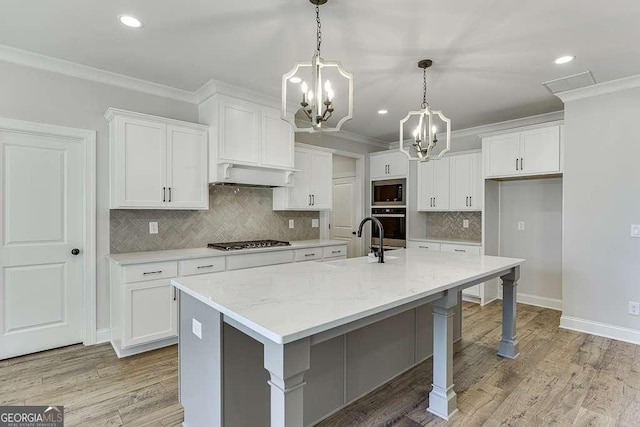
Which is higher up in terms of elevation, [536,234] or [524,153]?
[524,153]

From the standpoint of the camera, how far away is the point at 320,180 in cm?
459

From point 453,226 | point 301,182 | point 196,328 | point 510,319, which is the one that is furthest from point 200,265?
point 453,226

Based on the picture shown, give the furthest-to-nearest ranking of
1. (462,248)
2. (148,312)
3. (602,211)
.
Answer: (462,248) < (602,211) < (148,312)

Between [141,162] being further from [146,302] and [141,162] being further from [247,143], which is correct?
[146,302]

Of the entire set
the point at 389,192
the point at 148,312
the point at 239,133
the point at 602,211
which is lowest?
the point at 148,312

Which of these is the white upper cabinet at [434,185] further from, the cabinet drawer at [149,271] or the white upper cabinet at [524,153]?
the cabinet drawer at [149,271]

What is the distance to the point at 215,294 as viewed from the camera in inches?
63.2

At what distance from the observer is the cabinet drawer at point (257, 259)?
339 centimetres

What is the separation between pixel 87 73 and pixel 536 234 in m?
5.47

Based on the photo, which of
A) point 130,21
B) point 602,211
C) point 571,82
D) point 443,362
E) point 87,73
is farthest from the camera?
point 602,211

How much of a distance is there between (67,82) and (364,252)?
172 inches

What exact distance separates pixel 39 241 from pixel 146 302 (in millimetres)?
1081

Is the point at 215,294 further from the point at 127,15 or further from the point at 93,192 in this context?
the point at 93,192

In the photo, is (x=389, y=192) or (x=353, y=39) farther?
(x=389, y=192)
